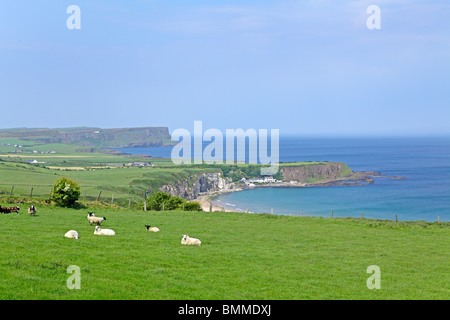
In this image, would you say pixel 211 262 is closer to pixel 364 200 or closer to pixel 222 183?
pixel 364 200

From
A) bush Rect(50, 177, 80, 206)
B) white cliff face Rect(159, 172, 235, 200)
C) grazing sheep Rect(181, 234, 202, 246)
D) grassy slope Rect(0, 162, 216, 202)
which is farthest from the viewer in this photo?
white cliff face Rect(159, 172, 235, 200)

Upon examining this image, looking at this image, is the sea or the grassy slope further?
the sea

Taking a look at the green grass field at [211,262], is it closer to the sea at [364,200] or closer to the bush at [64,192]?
the bush at [64,192]

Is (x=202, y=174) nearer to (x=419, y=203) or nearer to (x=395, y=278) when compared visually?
(x=419, y=203)

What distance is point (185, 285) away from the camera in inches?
593

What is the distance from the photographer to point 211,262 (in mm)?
19172

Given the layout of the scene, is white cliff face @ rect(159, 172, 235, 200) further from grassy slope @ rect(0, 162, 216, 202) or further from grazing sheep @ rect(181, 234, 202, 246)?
grazing sheep @ rect(181, 234, 202, 246)

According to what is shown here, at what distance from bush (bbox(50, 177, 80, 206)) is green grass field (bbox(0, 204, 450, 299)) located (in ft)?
26.5

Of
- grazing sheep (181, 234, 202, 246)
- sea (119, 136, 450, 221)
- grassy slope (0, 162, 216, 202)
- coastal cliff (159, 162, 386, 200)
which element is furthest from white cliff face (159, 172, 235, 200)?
grazing sheep (181, 234, 202, 246)

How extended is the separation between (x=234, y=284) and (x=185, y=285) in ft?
6.33

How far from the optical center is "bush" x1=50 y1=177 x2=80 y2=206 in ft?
130

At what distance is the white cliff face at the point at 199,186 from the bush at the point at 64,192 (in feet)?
317

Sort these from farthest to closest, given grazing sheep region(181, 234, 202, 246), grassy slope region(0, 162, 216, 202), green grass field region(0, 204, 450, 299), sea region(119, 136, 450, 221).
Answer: sea region(119, 136, 450, 221), grassy slope region(0, 162, 216, 202), grazing sheep region(181, 234, 202, 246), green grass field region(0, 204, 450, 299)

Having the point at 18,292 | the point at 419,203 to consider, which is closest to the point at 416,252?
the point at 18,292
